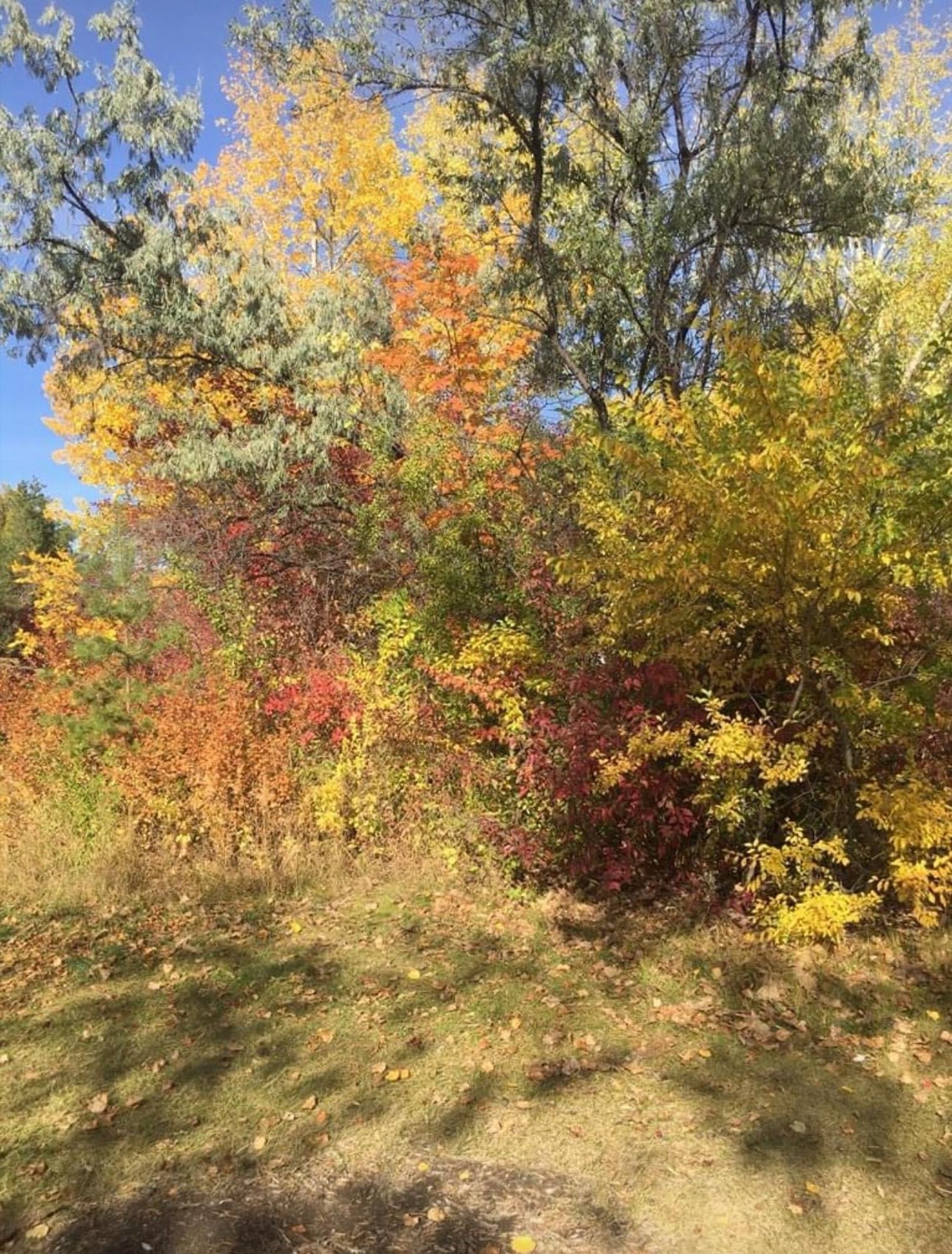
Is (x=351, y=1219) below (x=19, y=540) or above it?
below

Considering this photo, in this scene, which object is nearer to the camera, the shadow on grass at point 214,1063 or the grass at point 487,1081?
the grass at point 487,1081

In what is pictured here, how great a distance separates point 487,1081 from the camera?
12.5ft

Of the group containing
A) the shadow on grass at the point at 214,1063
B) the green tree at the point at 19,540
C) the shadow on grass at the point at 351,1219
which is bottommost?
the shadow on grass at the point at 351,1219

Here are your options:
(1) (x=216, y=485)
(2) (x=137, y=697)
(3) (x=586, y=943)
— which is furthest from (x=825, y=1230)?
(1) (x=216, y=485)

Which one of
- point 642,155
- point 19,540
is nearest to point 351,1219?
point 642,155

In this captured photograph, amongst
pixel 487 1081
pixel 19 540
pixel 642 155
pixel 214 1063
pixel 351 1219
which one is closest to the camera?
pixel 351 1219

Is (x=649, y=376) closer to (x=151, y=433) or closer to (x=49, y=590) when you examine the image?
(x=151, y=433)

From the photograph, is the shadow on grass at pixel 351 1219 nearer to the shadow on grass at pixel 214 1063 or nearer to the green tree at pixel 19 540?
the shadow on grass at pixel 214 1063

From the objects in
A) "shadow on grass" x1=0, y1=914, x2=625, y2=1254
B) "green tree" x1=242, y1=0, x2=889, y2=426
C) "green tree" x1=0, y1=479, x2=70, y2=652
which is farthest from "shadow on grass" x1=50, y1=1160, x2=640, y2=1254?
"green tree" x1=0, y1=479, x2=70, y2=652

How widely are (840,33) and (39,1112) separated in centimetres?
1383

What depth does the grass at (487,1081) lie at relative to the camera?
300 cm

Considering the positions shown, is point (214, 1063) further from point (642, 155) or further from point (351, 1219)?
point (642, 155)

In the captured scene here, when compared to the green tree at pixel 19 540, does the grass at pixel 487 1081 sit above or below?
below

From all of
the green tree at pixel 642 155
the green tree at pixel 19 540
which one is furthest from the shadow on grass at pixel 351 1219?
the green tree at pixel 19 540
